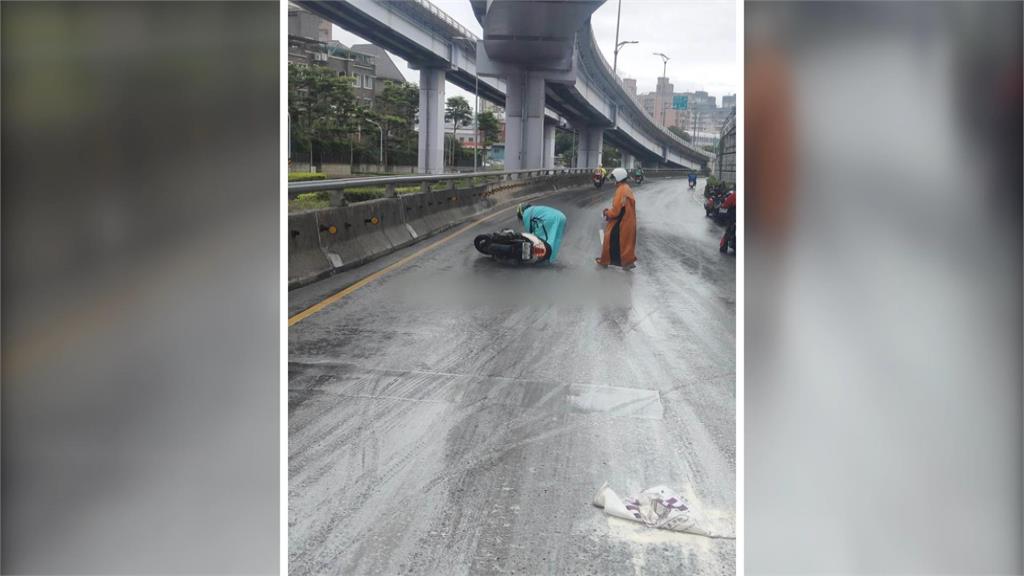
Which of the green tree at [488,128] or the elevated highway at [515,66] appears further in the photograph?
the green tree at [488,128]

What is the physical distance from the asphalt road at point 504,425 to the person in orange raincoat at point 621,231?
1.28 metres

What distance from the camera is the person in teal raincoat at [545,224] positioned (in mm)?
10000

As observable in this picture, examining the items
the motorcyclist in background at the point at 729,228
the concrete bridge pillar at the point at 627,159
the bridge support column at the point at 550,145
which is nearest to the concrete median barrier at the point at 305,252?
the motorcyclist in background at the point at 729,228

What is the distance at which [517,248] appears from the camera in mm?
9945

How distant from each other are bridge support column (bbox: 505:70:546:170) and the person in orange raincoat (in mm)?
19335

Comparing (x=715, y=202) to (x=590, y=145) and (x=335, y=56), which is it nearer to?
(x=335, y=56)

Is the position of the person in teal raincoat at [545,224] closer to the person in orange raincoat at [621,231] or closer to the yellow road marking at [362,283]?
the person in orange raincoat at [621,231]

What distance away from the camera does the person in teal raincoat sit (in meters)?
10.0

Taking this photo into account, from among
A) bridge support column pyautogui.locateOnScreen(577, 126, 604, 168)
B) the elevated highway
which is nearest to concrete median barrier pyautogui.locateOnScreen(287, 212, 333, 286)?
the elevated highway

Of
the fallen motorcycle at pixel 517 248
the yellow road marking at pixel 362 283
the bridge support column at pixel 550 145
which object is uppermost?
the bridge support column at pixel 550 145

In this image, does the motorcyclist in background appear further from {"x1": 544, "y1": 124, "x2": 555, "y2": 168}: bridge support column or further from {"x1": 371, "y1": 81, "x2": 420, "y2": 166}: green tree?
{"x1": 544, "y1": 124, "x2": 555, "y2": 168}: bridge support column
